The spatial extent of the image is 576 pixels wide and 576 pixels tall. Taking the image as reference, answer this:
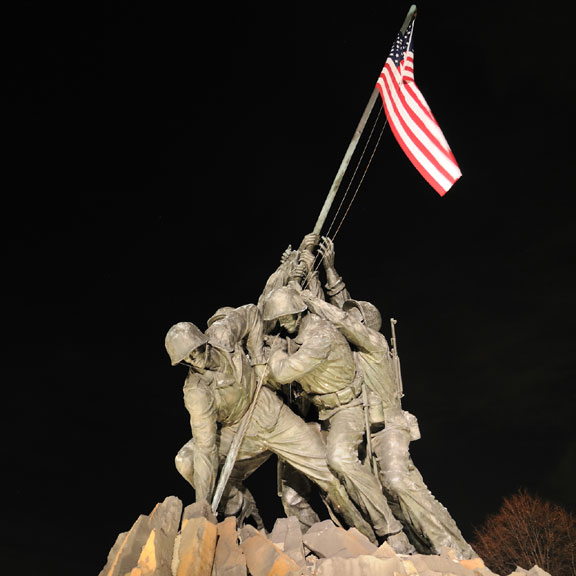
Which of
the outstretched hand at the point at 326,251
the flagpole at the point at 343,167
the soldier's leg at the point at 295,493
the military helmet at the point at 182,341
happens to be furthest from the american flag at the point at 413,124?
the soldier's leg at the point at 295,493

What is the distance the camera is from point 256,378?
634cm

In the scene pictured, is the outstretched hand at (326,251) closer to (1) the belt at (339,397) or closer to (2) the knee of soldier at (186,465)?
(1) the belt at (339,397)

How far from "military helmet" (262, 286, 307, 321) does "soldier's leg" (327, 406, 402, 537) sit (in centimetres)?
125

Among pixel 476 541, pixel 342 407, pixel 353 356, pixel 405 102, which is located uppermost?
pixel 405 102

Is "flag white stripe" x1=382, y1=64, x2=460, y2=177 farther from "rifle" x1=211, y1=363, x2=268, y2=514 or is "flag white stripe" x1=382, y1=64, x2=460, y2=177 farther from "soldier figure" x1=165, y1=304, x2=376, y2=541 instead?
"rifle" x1=211, y1=363, x2=268, y2=514

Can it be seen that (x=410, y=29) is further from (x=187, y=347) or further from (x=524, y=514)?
(x=524, y=514)

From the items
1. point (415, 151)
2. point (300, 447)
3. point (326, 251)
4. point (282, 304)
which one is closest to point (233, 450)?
point (300, 447)

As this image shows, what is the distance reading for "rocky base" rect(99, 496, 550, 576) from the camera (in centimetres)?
445

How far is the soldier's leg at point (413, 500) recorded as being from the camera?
5.65 m

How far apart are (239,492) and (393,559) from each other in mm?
2200

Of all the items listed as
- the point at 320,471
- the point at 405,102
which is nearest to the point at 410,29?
the point at 405,102

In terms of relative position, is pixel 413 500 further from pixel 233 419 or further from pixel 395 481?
pixel 233 419

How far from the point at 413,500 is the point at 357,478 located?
567mm

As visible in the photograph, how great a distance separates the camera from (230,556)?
4684 mm
